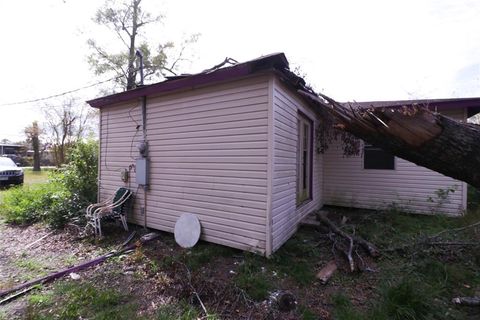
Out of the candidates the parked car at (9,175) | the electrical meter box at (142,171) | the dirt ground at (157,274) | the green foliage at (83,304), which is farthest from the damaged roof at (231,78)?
the parked car at (9,175)

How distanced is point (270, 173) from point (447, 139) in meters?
2.08

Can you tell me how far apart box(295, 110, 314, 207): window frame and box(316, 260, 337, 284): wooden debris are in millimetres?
1835

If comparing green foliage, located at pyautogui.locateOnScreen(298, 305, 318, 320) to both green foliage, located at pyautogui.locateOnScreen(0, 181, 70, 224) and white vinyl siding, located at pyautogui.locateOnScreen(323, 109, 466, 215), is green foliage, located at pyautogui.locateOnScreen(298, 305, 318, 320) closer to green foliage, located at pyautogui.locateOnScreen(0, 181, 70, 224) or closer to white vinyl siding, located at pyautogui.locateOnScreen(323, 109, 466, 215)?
white vinyl siding, located at pyautogui.locateOnScreen(323, 109, 466, 215)

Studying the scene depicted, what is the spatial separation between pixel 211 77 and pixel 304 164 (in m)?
3.09

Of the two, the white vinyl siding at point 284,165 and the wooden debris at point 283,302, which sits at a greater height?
the white vinyl siding at point 284,165

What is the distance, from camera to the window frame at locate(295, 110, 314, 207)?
5.46 meters

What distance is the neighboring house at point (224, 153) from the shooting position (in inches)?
149

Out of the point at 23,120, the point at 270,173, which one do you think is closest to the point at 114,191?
the point at 270,173

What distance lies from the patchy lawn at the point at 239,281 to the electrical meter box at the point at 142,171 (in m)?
1.23

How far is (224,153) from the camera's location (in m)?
4.20

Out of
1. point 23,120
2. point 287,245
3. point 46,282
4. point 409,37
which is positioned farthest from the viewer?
point 23,120

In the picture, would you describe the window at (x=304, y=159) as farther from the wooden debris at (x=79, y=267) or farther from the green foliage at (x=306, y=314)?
the wooden debris at (x=79, y=267)

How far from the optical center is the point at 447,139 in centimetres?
210

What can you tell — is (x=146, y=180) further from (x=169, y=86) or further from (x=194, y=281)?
(x=194, y=281)
